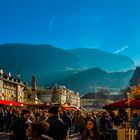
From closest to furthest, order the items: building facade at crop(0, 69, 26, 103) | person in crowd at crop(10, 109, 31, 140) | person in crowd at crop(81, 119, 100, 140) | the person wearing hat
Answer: the person wearing hat < person in crowd at crop(81, 119, 100, 140) < person in crowd at crop(10, 109, 31, 140) < building facade at crop(0, 69, 26, 103)

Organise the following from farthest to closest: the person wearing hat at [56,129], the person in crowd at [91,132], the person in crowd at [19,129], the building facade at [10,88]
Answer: the building facade at [10,88], the person in crowd at [19,129], the person in crowd at [91,132], the person wearing hat at [56,129]

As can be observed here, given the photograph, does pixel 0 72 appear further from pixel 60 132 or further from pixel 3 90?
pixel 60 132

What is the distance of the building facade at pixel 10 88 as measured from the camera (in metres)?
106

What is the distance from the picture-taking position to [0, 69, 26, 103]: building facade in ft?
347

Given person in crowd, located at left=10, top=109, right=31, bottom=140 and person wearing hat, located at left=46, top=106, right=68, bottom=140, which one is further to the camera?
person in crowd, located at left=10, top=109, right=31, bottom=140

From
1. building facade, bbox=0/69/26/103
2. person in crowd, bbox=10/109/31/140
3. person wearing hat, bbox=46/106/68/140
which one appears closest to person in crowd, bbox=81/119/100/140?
person wearing hat, bbox=46/106/68/140

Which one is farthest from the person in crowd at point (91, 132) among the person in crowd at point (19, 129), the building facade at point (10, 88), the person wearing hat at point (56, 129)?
the building facade at point (10, 88)

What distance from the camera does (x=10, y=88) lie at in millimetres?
113562

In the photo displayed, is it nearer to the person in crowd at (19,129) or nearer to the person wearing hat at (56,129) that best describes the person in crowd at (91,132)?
the person wearing hat at (56,129)

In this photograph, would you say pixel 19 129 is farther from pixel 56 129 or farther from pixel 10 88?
pixel 10 88

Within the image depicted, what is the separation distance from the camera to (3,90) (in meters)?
107

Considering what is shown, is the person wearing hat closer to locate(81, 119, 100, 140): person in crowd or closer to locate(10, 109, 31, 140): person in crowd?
locate(81, 119, 100, 140): person in crowd

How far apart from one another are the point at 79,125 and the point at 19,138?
1846cm

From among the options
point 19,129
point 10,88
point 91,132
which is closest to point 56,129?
point 91,132
